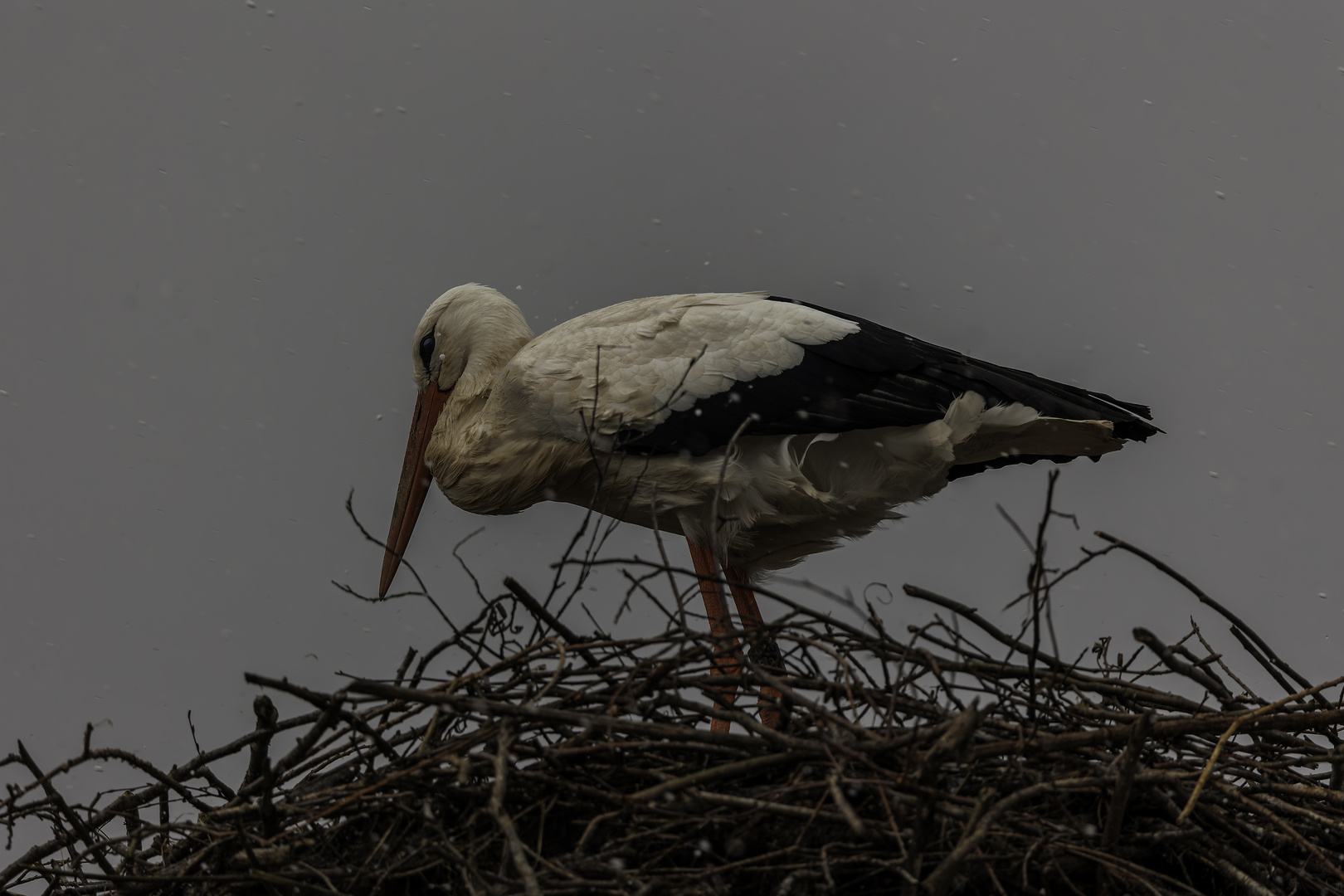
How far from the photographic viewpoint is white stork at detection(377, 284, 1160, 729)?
89.7 inches

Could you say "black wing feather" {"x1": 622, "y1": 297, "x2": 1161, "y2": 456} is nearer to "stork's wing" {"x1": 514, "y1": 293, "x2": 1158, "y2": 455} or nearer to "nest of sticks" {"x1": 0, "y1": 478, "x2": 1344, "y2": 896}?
"stork's wing" {"x1": 514, "y1": 293, "x2": 1158, "y2": 455}

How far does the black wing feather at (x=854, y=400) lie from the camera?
7.44 feet

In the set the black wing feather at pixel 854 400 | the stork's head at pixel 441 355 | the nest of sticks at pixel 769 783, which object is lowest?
the nest of sticks at pixel 769 783

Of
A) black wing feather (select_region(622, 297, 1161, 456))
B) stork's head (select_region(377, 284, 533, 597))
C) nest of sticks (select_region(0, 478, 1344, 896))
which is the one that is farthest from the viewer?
stork's head (select_region(377, 284, 533, 597))

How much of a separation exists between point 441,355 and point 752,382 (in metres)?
0.81

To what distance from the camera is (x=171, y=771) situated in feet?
5.89

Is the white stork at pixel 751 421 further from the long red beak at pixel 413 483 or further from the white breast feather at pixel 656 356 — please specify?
the long red beak at pixel 413 483

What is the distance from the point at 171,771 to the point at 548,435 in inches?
37.8

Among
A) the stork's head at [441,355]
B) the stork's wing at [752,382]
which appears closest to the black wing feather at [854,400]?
the stork's wing at [752,382]

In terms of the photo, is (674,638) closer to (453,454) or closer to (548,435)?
(548,435)

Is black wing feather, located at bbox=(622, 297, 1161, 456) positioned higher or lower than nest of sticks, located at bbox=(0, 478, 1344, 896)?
higher

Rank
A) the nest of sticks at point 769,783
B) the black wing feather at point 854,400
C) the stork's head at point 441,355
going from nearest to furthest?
the nest of sticks at point 769,783, the black wing feather at point 854,400, the stork's head at point 441,355

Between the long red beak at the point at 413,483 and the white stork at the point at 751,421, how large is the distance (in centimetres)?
23

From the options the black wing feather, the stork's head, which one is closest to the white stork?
the black wing feather
